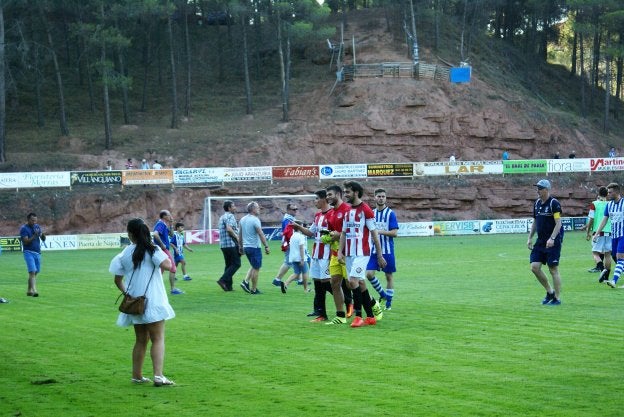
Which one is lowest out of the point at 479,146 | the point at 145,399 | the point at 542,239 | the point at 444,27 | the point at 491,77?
the point at 145,399

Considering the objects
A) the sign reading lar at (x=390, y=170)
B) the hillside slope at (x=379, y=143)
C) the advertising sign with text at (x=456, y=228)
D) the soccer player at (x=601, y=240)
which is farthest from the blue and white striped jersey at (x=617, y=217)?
the sign reading lar at (x=390, y=170)

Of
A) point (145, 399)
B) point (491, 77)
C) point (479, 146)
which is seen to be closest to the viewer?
point (145, 399)

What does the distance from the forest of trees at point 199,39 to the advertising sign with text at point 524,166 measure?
12658 mm

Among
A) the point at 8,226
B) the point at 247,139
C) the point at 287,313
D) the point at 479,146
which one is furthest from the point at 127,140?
the point at 287,313

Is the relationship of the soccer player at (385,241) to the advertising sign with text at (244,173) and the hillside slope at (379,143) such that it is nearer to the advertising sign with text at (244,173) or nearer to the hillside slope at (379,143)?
the hillside slope at (379,143)

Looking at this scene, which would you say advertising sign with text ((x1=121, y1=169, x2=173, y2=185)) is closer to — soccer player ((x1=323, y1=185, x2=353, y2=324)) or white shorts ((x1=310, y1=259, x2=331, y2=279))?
white shorts ((x1=310, y1=259, x2=331, y2=279))

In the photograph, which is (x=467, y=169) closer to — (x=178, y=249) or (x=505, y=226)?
(x=505, y=226)

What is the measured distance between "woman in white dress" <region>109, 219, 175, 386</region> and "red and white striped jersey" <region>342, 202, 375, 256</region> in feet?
15.5

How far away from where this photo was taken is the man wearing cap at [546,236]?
16531 mm

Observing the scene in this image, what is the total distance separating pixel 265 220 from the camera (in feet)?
199

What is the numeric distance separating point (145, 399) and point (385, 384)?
2581mm

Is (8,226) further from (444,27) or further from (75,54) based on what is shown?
(444,27)

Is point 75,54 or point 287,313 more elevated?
point 75,54

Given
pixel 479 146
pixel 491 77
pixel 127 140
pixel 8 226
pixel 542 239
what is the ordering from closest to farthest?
pixel 542 239 → pixel 8 226 → pixel 127 140 → pixel 479 146 → pixel 491 77
